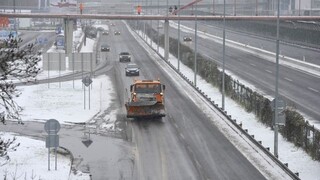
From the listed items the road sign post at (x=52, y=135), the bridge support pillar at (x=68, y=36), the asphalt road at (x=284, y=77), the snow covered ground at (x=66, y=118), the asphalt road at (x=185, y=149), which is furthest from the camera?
the bridge support pillar at (x=68, y=36)

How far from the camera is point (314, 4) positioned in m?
141

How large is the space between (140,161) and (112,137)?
16.9ft

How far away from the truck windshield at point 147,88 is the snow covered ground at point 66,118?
2.17 meters

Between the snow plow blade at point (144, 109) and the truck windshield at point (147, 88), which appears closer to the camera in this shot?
the snow plow blade at point (144, 109)

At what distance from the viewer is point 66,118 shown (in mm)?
33219

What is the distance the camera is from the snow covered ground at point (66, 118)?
21259 mm

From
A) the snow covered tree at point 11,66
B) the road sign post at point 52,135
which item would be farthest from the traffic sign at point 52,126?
the snow covered tree at point 11,66

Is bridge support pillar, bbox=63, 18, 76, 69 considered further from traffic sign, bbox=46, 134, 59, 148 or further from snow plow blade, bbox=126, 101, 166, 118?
traffic sign, bbox=46, 134, 59, 148

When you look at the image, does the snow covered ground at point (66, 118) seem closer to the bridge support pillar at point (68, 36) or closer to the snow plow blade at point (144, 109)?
the snow plow blade at point (144, 109)

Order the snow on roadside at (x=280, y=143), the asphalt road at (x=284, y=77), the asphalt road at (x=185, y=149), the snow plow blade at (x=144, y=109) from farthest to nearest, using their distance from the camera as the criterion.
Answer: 1. the asphalt road at (x=284, y=77)
2. the snow plow blade at (x=144, y=109)
3. the snow on roadside at (x=280, y=143)
4. the asphalt road at (x=185, y=149)

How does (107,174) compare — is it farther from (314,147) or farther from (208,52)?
(208,52)

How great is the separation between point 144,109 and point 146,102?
368mm

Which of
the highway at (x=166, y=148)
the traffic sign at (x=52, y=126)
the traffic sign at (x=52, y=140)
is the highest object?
the traffic sign at (x=52, y=126)

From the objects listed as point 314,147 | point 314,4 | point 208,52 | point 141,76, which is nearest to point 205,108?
point 314,147
